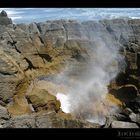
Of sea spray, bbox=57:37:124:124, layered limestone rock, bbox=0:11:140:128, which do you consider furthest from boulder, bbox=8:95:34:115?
sea spray, bbox=57:37:124:124

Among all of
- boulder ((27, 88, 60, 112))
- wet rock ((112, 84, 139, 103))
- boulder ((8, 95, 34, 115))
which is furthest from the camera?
wet rock ((112, 84, 139, 103))

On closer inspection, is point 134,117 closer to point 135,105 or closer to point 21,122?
point 135,105

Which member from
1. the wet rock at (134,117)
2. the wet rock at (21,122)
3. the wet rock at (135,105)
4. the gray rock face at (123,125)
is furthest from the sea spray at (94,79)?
the gray rock face at (123,125)

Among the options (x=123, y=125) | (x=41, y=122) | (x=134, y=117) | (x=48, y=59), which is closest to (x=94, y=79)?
(x=48, y=59)

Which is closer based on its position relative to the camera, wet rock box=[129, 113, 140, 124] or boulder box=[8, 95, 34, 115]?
wet rock box=[129, 113, 140, 124]

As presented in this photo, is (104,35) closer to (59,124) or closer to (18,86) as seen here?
(18,86)

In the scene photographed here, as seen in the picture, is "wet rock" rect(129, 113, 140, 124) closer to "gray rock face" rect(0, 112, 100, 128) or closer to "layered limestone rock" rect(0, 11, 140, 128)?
"layered limestone rock" rect(0, 11, 140, 128)

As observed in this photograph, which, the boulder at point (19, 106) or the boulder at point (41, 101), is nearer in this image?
the boulder at point (19, 106)

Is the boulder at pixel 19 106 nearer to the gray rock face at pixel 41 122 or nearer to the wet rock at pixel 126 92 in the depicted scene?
the gray rock face at pixel 41 122

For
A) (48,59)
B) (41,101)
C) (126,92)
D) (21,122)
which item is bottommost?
(126,92)

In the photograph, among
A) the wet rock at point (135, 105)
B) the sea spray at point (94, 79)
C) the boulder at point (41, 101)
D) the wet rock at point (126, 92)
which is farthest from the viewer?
the wet rock at point (126, 92)

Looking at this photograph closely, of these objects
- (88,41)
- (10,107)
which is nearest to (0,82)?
(10,107)

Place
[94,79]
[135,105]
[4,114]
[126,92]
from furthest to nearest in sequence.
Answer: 1. [94,79]
2. [126,92]
3. [135,105]
4. [4,114]

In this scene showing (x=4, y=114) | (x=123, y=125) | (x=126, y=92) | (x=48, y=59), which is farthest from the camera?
(x=48, y=59)
